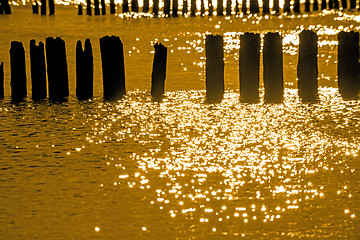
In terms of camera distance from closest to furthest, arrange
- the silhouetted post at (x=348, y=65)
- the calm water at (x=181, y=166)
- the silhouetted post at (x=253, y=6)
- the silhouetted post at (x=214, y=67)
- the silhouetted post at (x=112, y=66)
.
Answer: the calm water at (x=181, y=166) < the silhouetted post at (x=214, y=67) < the silhouetted post at (x=112, y=66) < the silhouetted post at (x=348, y=65) < the silhouetted post at (x=253, y=6)

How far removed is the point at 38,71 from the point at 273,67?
4068mm

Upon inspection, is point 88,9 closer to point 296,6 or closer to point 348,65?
point 296,6

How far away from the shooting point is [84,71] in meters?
15.9

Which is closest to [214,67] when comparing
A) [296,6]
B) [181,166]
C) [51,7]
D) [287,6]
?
[181,166]

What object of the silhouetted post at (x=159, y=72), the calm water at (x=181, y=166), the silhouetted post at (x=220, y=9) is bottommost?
the calm water at (x=181, y=166)

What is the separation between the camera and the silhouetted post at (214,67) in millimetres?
15734

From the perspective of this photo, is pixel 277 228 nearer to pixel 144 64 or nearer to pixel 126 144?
pixel 126 144

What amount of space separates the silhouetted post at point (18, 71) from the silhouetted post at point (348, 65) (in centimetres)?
555

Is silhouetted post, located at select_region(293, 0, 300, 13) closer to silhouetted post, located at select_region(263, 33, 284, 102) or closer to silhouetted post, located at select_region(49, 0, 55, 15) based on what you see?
silhouetted post, located at select_region(49, 0, 55, 15)

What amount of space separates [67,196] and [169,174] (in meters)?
1.44

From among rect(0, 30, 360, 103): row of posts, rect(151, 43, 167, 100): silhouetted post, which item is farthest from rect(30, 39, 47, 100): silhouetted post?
rect(151, 43, 167, 100): silhouetted post

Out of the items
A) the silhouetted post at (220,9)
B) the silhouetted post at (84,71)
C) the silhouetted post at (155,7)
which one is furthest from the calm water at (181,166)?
the silhouetted post at (220,9)

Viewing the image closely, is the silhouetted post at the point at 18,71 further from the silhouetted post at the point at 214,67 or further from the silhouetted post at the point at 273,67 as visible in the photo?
the silhouetted post at the point at 273,67

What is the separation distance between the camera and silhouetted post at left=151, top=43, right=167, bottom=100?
1598 centimetres
